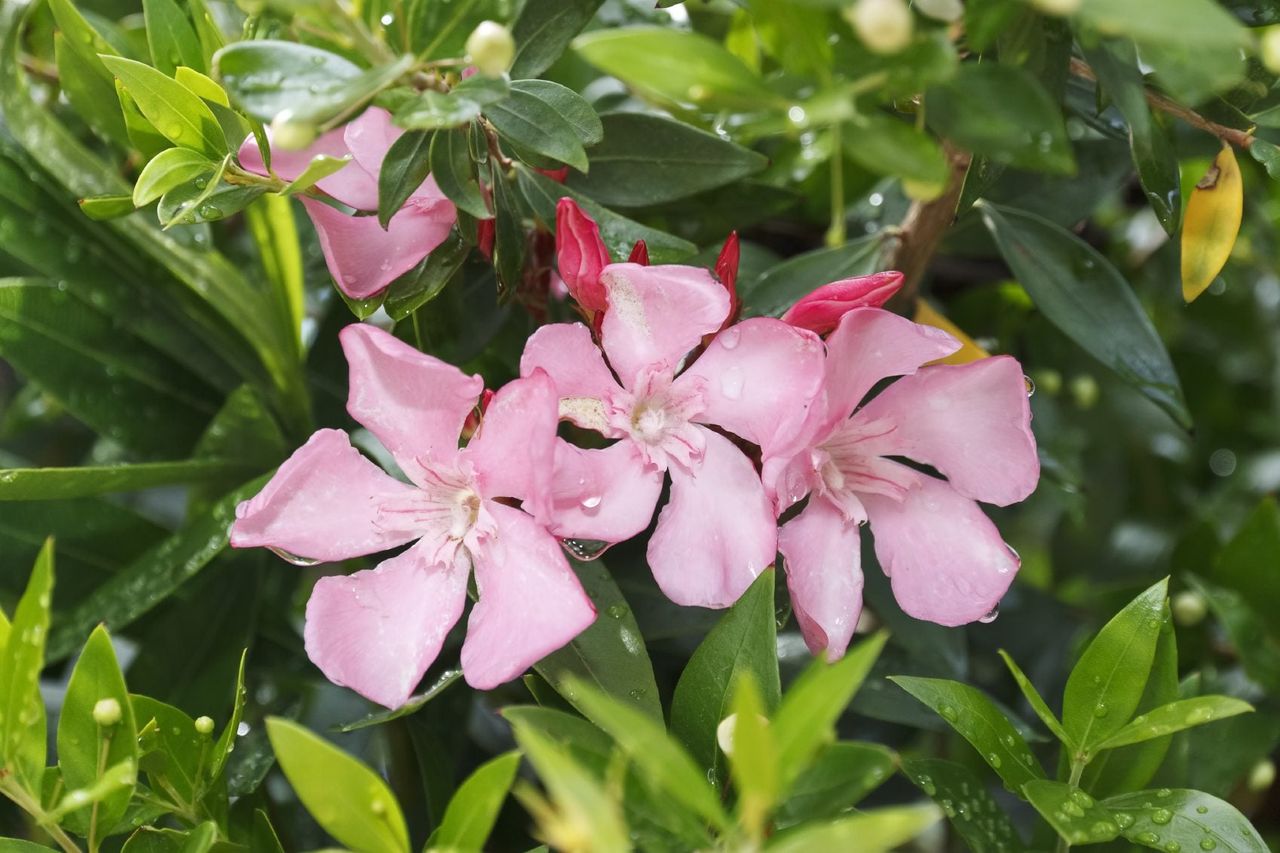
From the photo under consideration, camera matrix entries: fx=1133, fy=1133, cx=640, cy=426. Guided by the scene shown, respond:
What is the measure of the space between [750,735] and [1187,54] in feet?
1.09

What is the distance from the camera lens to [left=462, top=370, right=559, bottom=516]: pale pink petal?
0.56 m

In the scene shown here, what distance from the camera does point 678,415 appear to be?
0.66 meters

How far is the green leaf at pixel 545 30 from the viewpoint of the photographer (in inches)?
26.2

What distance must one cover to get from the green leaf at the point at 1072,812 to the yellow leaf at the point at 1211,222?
32 cm

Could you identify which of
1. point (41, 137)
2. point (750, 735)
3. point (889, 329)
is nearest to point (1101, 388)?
point (889, 329)

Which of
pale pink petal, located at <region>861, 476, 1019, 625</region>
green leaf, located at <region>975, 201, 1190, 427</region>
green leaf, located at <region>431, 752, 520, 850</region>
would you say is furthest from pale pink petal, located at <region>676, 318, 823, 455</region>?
green leaf, located at <region>975, 201, 1190, 427</region>

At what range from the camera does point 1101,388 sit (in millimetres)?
1216

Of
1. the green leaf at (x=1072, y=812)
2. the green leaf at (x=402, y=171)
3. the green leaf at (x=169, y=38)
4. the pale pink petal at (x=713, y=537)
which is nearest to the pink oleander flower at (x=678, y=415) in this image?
the pale pink petal at (x=713, y=537)

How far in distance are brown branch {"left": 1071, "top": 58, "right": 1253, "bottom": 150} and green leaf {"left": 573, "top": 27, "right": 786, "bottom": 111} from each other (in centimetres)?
28

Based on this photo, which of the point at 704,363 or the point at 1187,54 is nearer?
the point at 1187,54

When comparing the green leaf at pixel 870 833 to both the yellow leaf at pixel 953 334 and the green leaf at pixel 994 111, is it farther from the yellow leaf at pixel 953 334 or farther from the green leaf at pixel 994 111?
the yellow leaf at pixel 953 334

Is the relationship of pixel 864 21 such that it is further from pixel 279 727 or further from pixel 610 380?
pixel 279 727

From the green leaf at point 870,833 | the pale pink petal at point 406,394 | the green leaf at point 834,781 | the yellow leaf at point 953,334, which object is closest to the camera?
the green leaf at point 870,833

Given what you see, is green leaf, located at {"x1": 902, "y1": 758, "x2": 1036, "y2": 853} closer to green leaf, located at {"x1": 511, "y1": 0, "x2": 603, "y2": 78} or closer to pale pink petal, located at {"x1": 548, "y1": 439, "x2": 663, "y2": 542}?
pale pink petal, located at {"x1": 548, "y1": 439, "x2": 663, "y2": 542}
